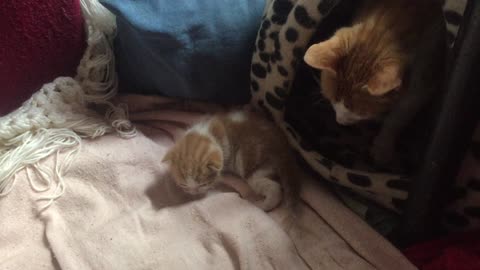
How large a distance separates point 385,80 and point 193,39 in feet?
1.55

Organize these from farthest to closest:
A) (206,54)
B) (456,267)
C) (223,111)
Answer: (223,111) < (206,54) < (456,267)

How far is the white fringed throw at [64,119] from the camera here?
1114mm

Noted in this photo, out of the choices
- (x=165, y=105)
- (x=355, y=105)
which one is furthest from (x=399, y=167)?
(x=165, y=105)

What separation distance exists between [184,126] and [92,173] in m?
0.26

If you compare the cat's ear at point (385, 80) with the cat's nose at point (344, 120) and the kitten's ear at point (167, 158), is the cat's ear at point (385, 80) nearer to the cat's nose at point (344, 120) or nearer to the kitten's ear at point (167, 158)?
the cat's nose at point (344, 120)

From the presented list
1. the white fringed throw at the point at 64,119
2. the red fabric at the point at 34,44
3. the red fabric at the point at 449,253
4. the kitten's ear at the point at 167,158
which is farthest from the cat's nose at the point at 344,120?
the red fabric at the point at 34,44

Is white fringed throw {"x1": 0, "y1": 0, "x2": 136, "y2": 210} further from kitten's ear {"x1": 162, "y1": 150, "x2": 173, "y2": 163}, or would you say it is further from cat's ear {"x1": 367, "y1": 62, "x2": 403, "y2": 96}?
cat's ear {"x1": 367, "y1": 62, "x2": 403, "y2": 96}

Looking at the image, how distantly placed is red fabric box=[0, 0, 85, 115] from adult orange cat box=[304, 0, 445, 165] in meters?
0.61

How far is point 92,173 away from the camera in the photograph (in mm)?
1134

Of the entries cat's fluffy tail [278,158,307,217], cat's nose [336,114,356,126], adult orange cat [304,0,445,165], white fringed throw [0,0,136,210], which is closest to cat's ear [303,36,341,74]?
adult orange cat [304,0,445,165]

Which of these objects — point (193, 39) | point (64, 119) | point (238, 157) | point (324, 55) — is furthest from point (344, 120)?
point (64, 119)

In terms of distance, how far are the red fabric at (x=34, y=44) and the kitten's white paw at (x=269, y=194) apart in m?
0.56

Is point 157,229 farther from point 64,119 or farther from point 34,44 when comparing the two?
point 34,44

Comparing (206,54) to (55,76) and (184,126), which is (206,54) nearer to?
(184,126)
